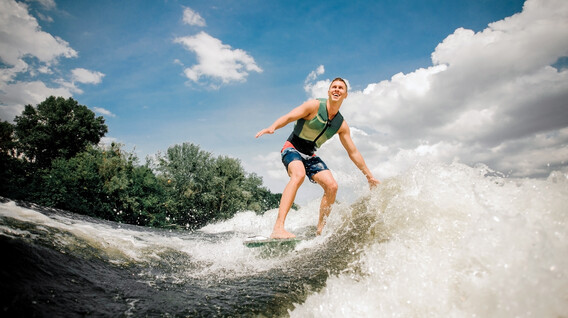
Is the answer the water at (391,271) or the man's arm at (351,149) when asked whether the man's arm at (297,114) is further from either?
the water at (391,271)

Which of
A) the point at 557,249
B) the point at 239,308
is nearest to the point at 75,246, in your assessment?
the point at 239,308

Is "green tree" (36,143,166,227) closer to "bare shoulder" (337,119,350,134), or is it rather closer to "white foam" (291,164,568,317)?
"bare shoulder" (337,119,350,134)

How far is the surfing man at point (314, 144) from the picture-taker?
3.80 meters

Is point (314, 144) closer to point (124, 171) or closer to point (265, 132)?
point (265, 132)

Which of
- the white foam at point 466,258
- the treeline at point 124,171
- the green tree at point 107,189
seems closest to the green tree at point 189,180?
the treeline at point 124,171

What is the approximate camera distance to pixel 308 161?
4426mm

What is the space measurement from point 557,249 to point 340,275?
4.44 ft

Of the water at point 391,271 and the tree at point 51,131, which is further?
the tree at point 51,131

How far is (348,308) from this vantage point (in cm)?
166

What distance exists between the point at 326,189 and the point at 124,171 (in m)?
25.4

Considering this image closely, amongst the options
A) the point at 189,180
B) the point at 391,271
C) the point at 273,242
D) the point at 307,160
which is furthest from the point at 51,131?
the point at 391,271

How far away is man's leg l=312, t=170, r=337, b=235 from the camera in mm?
4086

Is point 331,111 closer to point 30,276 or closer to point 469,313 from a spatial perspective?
point 469,313

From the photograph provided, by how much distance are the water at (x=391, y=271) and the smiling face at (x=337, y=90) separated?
5.54 ft
